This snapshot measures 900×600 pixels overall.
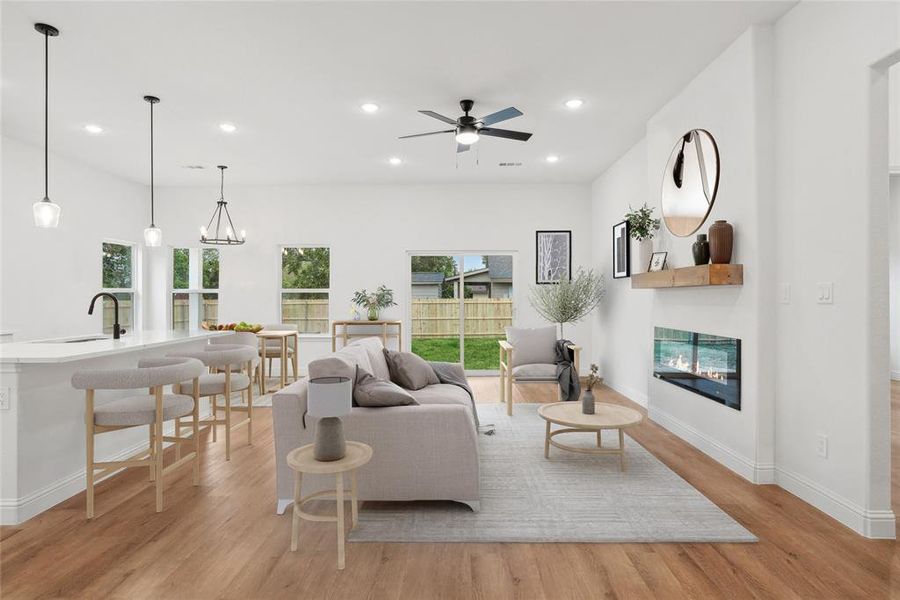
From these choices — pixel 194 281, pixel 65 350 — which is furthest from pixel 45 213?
pixel 194 281

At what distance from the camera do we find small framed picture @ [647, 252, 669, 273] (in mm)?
4223

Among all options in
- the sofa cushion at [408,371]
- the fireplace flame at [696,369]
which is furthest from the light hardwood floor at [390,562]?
the sofa cushion at [408,371]

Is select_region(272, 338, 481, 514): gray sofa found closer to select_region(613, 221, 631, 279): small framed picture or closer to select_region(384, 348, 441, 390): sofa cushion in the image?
select_region(384, 348, 441, 390): sofa cushion

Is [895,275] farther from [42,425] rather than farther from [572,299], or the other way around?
[42,425]

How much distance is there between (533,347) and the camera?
17.6ft

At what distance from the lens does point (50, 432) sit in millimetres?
2758

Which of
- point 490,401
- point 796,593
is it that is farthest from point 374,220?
point 796,593

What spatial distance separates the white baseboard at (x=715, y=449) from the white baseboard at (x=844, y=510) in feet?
0.48

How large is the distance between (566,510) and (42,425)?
2.98m

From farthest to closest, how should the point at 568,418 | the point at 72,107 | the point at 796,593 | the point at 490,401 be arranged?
1. the point at 490,401
2. the point at 72,107
3. the point at 568,418
4. the point at 796,593

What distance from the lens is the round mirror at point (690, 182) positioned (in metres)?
3.58

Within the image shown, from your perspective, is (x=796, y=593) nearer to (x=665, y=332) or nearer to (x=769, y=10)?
(x=665, y=332)

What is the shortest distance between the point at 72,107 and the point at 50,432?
10.0ft

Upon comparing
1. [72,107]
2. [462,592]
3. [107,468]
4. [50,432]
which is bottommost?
[462,592]
